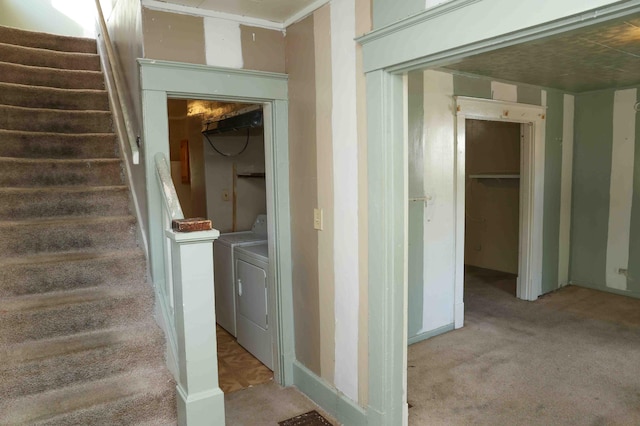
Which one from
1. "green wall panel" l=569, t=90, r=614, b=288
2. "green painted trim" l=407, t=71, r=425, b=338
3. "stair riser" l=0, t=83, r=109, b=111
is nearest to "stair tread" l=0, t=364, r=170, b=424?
"green painted trim" l=407, t=71, r=425, b=338

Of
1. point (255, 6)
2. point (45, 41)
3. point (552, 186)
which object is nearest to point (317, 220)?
point (255, 6)

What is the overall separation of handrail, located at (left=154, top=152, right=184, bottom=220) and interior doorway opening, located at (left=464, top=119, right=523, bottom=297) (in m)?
4.20

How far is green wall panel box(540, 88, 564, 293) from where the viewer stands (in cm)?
474

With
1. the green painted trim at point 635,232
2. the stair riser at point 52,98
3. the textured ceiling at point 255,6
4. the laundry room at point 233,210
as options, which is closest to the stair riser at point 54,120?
the stair riser at point 52,98

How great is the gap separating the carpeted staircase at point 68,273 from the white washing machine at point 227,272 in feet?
3.58

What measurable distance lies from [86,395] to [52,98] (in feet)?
7.82

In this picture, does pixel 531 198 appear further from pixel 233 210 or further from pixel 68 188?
pixel 68 188

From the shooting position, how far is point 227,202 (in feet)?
15.7

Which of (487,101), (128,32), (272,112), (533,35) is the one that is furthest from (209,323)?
(487,101)

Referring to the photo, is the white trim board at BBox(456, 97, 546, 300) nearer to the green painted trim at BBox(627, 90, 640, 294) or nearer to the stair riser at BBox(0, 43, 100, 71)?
the green painted trim at BBox(627, 90, 640, 294)

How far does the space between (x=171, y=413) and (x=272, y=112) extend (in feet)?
6.10

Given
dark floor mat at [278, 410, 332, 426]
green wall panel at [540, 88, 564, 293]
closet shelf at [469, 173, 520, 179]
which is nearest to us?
dark floor mat at [278, 410, 332, 426]

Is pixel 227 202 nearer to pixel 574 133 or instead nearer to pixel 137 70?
pixel 137 70

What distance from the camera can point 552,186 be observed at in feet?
15.9
